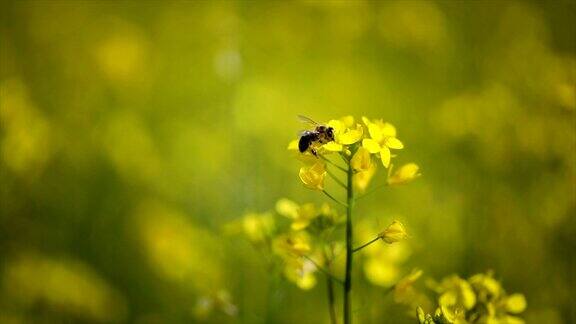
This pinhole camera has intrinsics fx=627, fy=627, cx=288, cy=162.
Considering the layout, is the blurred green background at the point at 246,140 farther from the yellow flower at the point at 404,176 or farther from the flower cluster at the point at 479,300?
the yellow flower at the point at 404,176

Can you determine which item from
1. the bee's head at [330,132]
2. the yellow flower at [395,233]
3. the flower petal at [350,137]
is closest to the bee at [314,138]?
the bee's head at [330,132]

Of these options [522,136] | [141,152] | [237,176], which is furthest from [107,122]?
[522,136]

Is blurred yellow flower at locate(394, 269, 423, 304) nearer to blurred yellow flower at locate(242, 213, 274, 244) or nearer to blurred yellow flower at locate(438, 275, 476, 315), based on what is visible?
blurred yellow flower at locate(438, 275, 476, 315)

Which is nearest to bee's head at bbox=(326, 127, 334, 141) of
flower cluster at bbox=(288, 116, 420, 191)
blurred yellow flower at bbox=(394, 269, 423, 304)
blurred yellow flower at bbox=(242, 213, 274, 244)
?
flower cluster at bbox=(288, 116, 420, 191)

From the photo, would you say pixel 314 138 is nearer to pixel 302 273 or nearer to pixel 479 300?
pixel 302 273

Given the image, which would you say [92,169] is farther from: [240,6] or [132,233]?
[240,6]

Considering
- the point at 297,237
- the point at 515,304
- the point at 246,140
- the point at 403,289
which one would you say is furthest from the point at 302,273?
the point at 246,140
